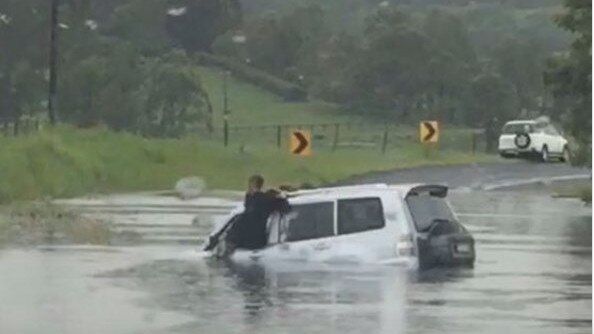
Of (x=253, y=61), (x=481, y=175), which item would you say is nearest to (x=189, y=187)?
(x=481, y=175)

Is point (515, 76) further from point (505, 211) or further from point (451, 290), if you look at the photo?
point (451, 290)

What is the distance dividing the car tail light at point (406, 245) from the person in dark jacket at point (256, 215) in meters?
1.68

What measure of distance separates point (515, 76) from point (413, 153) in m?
45.8

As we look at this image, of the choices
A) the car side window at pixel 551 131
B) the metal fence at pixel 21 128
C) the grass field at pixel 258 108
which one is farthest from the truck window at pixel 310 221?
the grass field at pixel 258 108

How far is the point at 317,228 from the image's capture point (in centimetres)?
2495

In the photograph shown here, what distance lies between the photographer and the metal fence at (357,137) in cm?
8150

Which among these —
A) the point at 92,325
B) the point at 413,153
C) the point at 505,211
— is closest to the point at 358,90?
the point at 413,153

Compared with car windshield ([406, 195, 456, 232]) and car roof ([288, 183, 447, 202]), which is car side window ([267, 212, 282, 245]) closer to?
car roof ([288, 183, 447, 202])

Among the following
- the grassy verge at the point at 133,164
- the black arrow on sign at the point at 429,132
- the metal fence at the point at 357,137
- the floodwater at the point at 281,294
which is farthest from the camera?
the metal fence at the point at 357,137

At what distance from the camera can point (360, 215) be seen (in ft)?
80.9

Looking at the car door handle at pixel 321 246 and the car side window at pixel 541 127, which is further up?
the car side window at pixel 541 127

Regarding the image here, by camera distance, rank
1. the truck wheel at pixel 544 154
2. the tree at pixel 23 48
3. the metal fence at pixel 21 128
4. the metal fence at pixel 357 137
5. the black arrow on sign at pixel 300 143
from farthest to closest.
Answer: the tree at pixel 23 48, the metal fence at pixel 357 137, the truck wheel at pixel 544 154, the metal fence at pixel 21 128, the black arrow on sign at pixel 300 143

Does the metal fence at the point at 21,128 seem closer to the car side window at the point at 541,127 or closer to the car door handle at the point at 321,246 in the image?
the car side window at the point at 541,127

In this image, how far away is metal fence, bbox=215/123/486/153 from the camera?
8150 centimetres
